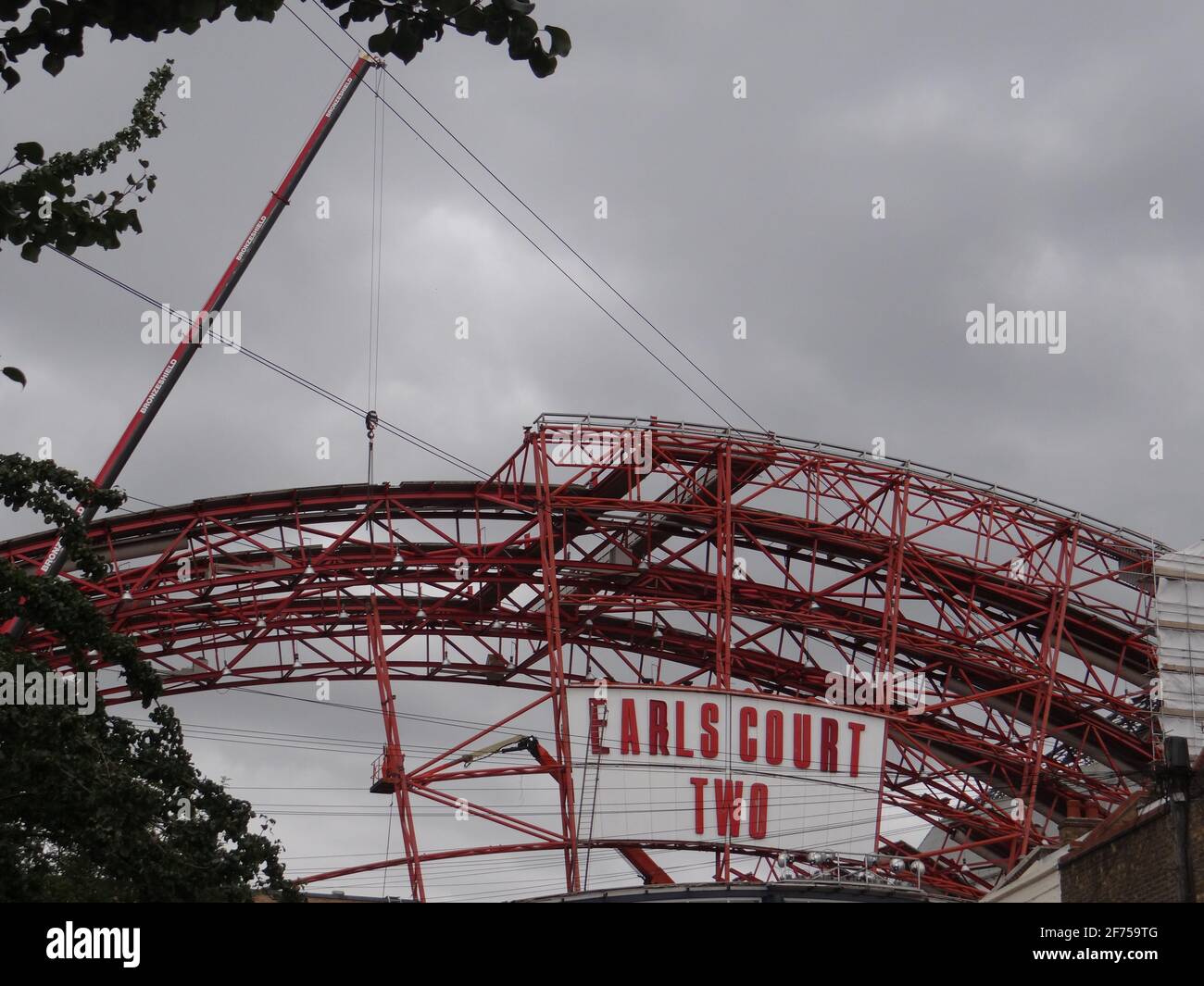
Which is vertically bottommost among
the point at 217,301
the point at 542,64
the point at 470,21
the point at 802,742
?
the point at 802,742

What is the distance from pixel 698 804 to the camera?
127 ft

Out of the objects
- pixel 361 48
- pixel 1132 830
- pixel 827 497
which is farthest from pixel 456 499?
pixel 1132 830

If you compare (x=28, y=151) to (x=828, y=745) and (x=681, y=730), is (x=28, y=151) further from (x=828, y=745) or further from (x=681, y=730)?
(x=828, y=745)

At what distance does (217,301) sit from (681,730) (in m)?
16.0

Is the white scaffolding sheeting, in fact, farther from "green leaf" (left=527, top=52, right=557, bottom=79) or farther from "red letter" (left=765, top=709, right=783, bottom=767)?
"green leaf" (left=527, top=52, right=557, bottom=79)

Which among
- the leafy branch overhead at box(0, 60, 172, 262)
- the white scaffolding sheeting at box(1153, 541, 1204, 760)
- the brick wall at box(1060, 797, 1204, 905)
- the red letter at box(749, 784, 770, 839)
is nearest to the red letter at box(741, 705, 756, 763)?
the red letter at box(749, 784, 770, 839)

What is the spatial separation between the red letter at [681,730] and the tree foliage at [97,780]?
22.9m

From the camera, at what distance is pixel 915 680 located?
43781 mm

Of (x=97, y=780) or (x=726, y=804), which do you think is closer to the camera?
(x=97, y=780)

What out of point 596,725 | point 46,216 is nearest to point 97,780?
point 46,216
